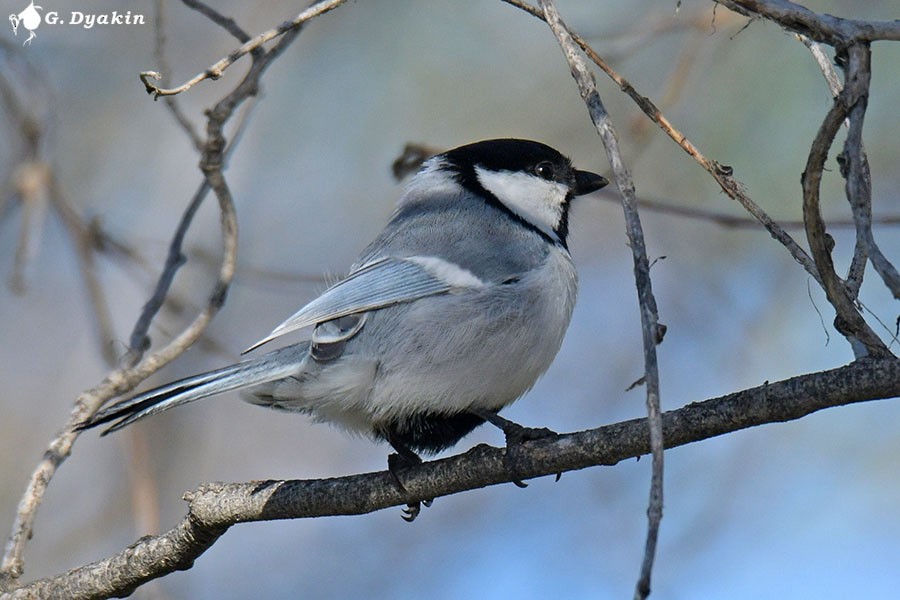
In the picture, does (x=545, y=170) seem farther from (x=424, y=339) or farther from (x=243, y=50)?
(x=243, y=50)

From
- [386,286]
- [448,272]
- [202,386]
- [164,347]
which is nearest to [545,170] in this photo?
[448,272]

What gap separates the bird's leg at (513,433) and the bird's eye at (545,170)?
3.56 feet

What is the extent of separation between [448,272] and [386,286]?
0.64 ft

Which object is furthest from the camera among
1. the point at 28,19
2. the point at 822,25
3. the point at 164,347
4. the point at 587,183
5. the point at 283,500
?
the point at 28,19

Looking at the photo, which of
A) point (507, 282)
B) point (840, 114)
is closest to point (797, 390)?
point (840, 114)

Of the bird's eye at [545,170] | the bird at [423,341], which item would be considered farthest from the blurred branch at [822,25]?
the bird's eye at [545,170]

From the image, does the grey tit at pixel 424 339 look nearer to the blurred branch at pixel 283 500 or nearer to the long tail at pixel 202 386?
the long tail at pixel 202 386

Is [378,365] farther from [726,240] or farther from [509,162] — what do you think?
[726,240]

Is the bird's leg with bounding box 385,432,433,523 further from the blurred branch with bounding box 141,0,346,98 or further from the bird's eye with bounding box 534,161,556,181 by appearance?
the bird's eye with bounding box 534,161,556,181

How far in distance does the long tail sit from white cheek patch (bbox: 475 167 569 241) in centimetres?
104

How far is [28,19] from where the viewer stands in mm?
4980

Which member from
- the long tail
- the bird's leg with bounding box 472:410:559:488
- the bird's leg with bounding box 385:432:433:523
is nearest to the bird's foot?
the bird's leg with bounding box 385:432:433:523

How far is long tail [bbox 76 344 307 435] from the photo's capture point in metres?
2.55

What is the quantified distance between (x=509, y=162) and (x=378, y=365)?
3.74ft
